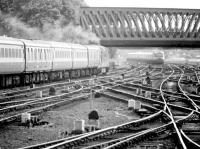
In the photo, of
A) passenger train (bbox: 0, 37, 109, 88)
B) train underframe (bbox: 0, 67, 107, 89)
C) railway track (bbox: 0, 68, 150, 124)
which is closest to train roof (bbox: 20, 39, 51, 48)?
passenger train (bbox: 0, 37, 109, 88)

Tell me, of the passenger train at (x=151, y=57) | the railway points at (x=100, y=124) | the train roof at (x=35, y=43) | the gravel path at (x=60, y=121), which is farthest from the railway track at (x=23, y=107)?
the passenger train at (x=151, y=57)

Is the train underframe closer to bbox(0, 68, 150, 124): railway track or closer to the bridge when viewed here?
bbox(0, 68, 150, 124): railway track

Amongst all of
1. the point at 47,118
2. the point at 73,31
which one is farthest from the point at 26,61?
the point at 73,31

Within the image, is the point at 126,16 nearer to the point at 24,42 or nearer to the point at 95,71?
the point at 95,71

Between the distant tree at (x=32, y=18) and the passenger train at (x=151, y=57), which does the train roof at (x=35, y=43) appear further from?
the passenger train at (x=151, y=57)

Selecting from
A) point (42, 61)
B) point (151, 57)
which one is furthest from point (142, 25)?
A: point (42, 61)

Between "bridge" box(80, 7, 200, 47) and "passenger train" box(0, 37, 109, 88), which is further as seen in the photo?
"bridge" box(80, 7, 200, 47)
